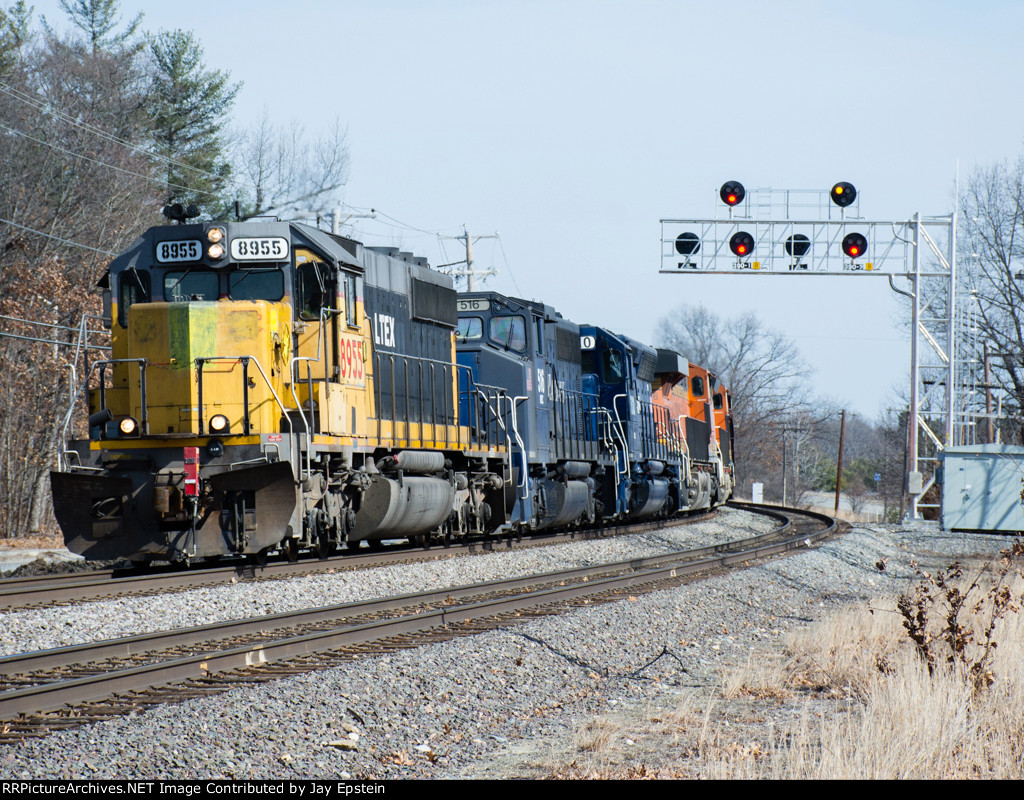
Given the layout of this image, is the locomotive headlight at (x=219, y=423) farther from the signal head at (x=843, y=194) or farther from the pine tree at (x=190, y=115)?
the pine tree at (x=190, y=115)

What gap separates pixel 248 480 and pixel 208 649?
3786mm

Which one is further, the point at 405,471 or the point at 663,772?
the point at 405,471

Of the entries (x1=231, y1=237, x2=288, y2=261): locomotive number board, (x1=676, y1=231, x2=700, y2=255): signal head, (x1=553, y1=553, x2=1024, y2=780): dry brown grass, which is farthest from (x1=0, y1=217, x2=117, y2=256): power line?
(x1=553, y1=553, x2=1024, y2=780): dry brown grass

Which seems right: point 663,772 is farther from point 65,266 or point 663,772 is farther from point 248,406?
point 65,266

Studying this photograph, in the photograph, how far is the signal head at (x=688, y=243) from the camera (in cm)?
2373

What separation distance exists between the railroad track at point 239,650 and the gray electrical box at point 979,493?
46.3 feet

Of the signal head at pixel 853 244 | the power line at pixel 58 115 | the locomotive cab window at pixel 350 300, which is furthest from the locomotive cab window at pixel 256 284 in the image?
the power line at pixel 58 115

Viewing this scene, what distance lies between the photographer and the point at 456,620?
983 cm

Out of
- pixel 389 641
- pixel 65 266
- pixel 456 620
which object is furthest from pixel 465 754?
pixel 65 266

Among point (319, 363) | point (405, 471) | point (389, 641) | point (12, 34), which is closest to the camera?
point (389, 641)

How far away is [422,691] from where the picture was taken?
281 inches

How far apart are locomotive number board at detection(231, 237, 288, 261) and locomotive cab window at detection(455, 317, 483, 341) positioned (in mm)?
7035

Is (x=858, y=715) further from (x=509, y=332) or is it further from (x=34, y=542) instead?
(x=34, y=542)

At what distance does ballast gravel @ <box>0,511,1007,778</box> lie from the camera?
5465mm
